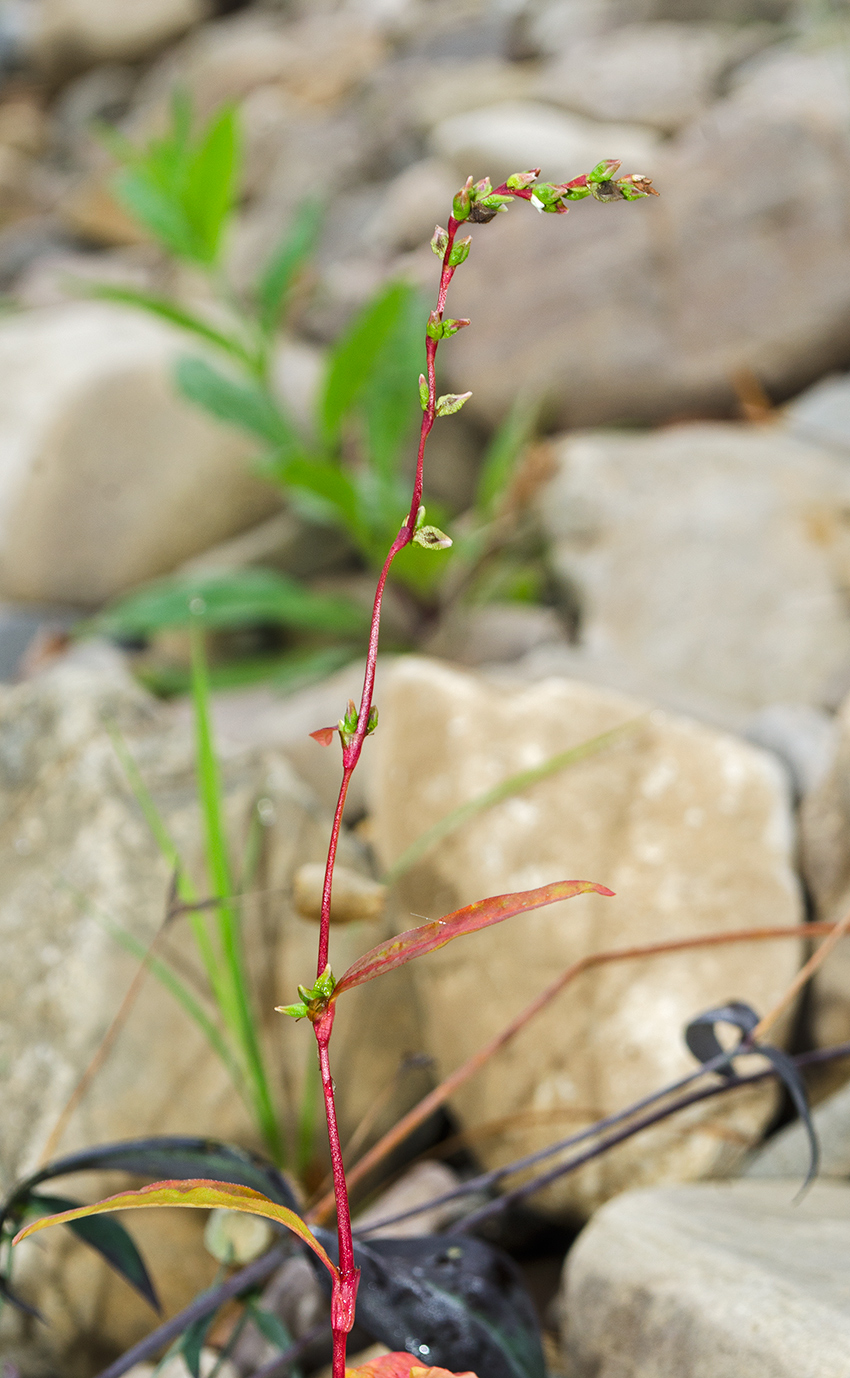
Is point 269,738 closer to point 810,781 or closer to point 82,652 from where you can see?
point 82,652

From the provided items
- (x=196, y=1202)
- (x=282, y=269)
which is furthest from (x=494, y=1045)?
(x=282, y=269)

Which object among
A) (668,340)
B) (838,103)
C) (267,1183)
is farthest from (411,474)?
(267,1183)

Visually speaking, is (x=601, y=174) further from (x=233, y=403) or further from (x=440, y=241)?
(x=233, y=403)

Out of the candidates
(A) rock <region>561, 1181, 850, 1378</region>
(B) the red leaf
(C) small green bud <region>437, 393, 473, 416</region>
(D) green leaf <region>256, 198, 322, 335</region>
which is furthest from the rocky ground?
(C) small green bud <region>437, 393, 473, 416</region>

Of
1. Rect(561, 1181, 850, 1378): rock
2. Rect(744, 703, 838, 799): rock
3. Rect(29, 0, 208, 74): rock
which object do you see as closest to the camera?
Rect(561, 1181, 850, 1378): rock

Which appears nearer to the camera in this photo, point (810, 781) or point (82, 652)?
point (810, 781)

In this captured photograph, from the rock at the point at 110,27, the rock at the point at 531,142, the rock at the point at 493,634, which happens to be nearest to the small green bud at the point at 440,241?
the rock at the point at 493,634

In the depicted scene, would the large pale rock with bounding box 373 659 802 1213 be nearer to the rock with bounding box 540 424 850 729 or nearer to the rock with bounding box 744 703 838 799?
the rock with bounding box 744 703 838 799
